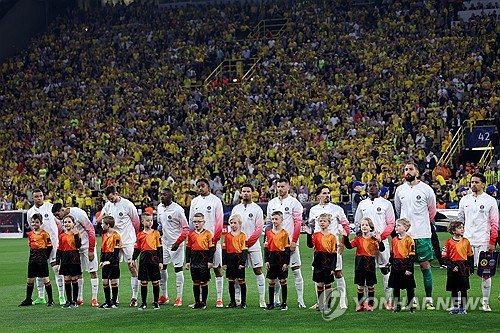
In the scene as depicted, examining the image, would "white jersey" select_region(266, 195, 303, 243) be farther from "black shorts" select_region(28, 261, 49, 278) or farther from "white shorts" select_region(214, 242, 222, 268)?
"black shorts" select_region(28, 261, 49, 278)

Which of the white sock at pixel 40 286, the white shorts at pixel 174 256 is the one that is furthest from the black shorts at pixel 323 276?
the white sock at pixel 40 286

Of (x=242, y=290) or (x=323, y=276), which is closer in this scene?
(x=323, y=276)

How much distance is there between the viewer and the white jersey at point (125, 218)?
1828 centimetres

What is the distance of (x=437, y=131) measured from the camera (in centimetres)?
3941

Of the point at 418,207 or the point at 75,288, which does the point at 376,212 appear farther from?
the point at 75,288

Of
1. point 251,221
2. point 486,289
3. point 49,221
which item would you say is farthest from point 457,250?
point 49,221

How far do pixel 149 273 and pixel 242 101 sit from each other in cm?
2930

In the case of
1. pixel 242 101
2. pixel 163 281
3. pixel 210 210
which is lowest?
pixel 163 281

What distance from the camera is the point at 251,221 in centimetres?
1739

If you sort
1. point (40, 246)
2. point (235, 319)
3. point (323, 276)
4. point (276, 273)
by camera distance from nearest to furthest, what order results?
point (235, 319) → point (323, 276) → point (276, 273) → point (40, 246)

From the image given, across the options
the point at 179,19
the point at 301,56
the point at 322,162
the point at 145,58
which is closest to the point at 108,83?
the point at 145,58

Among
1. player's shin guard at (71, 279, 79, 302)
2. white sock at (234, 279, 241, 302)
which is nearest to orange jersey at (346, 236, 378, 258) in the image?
white sock at (234, 279, 241, 302)

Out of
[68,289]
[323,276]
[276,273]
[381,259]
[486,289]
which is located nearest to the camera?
[486,289]

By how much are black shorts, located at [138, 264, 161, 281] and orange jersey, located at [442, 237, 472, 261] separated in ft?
16.4
